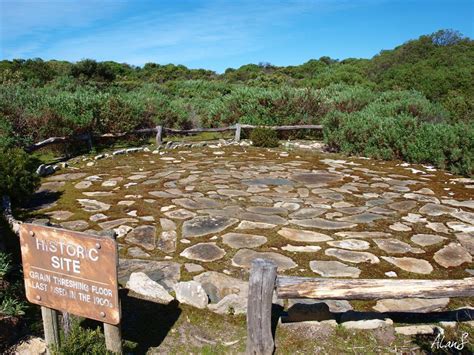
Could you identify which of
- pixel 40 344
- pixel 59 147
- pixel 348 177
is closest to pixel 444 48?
pixel 348 177

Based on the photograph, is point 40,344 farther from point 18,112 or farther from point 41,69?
point 41,69

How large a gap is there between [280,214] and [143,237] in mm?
1931

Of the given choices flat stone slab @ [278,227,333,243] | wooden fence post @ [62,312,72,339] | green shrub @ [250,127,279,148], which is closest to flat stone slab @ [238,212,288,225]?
flat stone slab @ [278,227,333,243]

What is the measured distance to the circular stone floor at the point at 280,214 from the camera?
4191 mm

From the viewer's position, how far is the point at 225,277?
12.5ft

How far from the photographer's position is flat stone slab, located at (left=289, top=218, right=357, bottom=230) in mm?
5125

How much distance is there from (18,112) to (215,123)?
6827mm

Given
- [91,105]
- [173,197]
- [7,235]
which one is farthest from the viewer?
[91,105]

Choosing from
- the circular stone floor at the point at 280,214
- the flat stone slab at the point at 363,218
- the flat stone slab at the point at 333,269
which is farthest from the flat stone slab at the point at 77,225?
the flat stone slab at the point at 363,218

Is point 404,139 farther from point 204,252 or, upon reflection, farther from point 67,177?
point 67,177

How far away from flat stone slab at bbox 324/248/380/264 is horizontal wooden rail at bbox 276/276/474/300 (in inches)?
48.9

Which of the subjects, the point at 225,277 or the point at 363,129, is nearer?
the point at 225,277

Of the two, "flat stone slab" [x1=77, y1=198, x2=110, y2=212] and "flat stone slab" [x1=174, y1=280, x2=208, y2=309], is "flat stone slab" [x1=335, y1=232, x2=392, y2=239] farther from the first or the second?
"flat stone slab" [x1=77, y1=198, x2=110, y2=212]

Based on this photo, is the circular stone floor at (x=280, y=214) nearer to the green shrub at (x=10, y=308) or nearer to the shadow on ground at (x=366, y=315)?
the shadow on ground at (x=366, y=315)
